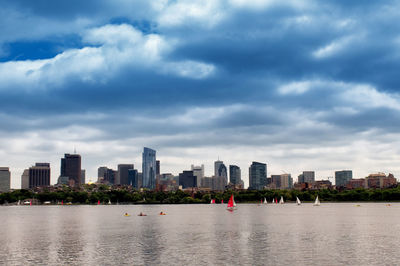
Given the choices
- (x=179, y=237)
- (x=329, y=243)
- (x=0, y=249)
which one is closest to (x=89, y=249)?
(x=0, y=249)

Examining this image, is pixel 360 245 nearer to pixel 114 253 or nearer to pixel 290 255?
pixel 290 255

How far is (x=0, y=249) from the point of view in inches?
3875

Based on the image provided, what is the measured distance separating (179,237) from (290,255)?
39703 mm

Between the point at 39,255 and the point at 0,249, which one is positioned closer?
the point at 39,255

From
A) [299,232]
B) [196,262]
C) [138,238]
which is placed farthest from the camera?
[299,232]

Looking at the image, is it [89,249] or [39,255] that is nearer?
[39,255]

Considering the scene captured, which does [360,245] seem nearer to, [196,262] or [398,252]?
[398,252]

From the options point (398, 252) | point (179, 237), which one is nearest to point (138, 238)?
point (179, 237)

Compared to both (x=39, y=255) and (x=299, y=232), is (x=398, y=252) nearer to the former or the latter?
(x=299, y=232)

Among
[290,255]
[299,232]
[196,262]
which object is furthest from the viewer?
[299,232]

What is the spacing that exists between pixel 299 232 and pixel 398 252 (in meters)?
43.7

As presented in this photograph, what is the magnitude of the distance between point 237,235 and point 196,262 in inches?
1852

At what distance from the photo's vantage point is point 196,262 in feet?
256

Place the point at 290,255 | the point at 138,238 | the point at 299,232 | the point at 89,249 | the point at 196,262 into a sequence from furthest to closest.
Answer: the point at 299,232 < the point at 138,238 < the point at 89,249 < the point at 290,255 < the point at 196,262
